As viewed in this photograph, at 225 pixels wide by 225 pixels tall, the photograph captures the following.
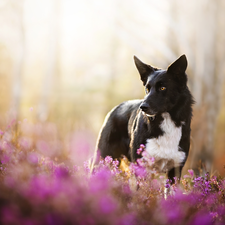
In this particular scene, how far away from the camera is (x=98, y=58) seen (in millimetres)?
21312

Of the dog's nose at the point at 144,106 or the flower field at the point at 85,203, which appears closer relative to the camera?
the flower field at the point at 85,203

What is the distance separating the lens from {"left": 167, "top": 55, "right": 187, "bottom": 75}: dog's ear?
300cm

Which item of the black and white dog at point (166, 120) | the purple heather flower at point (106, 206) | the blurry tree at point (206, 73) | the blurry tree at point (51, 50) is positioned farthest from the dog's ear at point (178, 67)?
the blurry tree at point (51, 50)

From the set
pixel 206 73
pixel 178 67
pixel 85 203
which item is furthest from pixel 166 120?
pixel 206 73

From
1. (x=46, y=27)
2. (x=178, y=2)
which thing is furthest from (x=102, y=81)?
(x=178, y=2)

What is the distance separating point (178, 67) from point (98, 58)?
18775 millimetres

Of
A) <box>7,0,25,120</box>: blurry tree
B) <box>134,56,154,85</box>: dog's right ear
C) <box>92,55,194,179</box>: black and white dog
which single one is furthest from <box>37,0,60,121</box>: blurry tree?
<box>92,55,194,179</box>: black and white dog

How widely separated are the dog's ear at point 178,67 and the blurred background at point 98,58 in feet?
3.91

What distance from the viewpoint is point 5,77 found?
58.2ft

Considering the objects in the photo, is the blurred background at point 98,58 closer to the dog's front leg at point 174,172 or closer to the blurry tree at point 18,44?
the blurry tree at point 18,44

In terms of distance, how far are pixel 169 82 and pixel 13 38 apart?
1325 centimetres

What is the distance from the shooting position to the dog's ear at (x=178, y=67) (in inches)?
118

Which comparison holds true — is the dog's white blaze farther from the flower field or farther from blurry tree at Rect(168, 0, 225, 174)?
blurry tree at Rect(168, 0, 225, 174)

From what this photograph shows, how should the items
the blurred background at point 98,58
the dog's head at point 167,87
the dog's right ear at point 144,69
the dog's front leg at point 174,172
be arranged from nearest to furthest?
the dog's head at point 167,87, the dog's front leg at point 174,172, the dog's right ear at point 144,69, the blurred background at point 98,58
